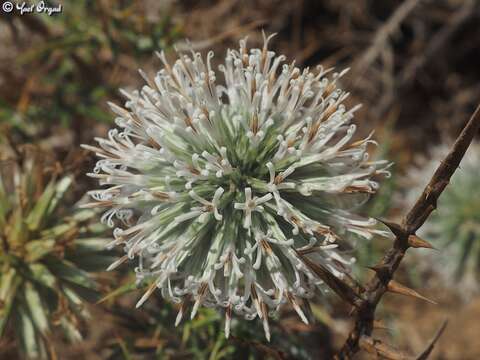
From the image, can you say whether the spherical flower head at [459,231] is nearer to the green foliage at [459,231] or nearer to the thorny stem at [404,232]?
the green foliage at [459,231]

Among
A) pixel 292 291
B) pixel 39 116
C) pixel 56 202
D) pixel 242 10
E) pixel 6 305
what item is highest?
pixel 242 10

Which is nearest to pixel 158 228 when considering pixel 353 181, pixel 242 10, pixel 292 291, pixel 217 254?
pixel 217 254

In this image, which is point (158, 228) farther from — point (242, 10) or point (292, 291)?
point (242, 10)

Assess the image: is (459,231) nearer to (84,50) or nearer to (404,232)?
(404,232)

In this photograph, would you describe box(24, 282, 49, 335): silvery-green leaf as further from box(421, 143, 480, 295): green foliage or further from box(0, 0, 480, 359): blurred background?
box(421, 143, 480, 295): green foliage

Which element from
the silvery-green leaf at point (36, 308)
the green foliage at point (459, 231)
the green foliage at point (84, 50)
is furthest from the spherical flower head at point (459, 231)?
the silvery-green leaf at point (36, 308)

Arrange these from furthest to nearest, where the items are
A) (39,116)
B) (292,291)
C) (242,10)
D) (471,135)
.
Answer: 1. (242,10)
2. (39,116)
3. (292,291)
4. (471,135)

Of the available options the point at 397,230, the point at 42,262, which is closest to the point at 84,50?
the point at 42,262
